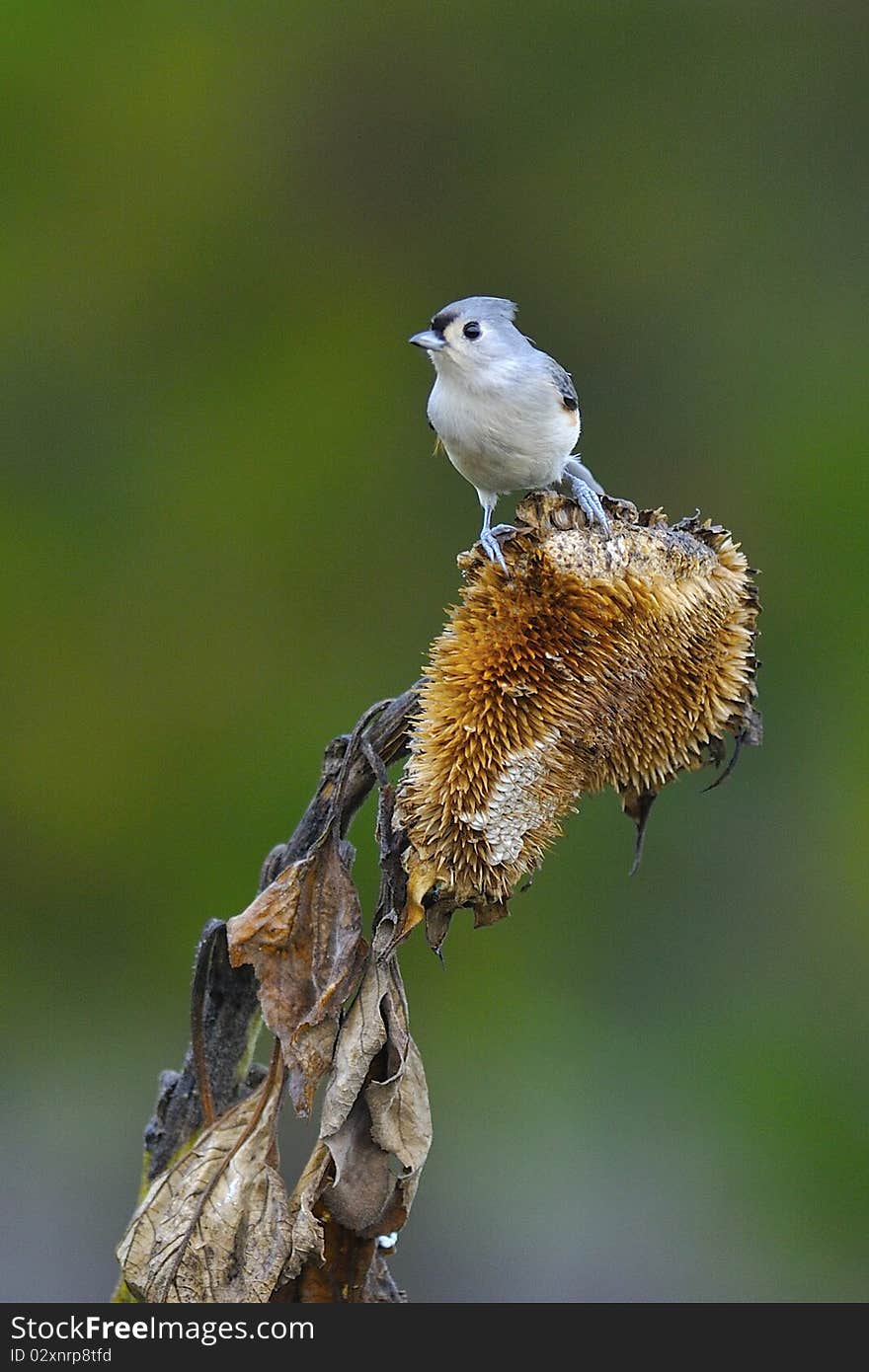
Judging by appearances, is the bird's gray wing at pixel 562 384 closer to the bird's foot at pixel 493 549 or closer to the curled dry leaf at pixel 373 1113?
the bird's foot at pixel 493 549

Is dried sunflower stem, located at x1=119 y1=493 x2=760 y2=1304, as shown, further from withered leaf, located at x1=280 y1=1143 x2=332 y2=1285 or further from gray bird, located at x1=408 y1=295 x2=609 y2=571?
gray bird, located at x1=408 y1=295 x2=609 y2=571

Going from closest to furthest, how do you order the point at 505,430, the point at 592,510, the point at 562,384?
1. the point at 592,510
2. the point at 505,430
3. the point at 562,384

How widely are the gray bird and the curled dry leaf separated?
0.99 m

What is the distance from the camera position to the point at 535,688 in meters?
1.62

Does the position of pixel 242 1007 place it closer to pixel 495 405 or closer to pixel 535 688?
pixel 535 688

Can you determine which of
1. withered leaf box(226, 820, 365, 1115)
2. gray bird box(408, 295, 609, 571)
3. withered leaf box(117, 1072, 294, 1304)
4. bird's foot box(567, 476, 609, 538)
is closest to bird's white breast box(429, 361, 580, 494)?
gray bird box(408, 295, 609, 571)

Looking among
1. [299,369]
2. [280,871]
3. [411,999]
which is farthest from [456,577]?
[280,871]

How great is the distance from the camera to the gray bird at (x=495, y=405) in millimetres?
2346

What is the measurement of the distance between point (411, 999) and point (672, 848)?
0.93 meters

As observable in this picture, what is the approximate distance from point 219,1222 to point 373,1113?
20 centimetres

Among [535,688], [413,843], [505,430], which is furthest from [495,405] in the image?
[413,843]

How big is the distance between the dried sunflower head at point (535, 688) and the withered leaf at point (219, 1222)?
1.00 feet

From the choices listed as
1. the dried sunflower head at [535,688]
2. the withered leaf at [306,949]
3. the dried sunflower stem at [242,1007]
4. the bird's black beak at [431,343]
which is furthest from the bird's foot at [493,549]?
the bird's black beak at [431,343]

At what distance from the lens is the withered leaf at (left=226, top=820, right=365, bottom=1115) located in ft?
5.18
